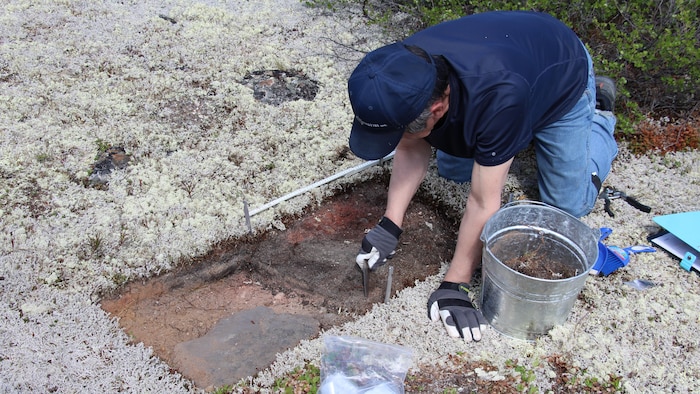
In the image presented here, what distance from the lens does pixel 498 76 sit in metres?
2.61

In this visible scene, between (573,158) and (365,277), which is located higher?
(573,158)

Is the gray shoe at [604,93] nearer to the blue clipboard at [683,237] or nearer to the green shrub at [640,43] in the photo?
the green shrub at [640,43]

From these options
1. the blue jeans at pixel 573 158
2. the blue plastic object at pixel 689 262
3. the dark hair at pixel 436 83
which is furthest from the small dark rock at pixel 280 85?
the blue plastic object at pixel 689 262

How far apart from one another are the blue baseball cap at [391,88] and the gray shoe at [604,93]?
7.01 ft

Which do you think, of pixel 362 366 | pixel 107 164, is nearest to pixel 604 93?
pixel 362 366

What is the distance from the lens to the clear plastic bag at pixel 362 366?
104 inches

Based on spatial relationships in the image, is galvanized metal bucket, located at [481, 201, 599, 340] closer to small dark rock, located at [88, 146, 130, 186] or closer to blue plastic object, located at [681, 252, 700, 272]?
blue plastic object, located at [681, 252, 700, 272]

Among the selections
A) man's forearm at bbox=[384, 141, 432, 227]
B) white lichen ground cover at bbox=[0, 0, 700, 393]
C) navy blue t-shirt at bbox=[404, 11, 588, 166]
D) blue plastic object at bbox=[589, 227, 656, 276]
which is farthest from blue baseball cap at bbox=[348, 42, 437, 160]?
blue plastic object at bbox=[589, 227, 656, 276]

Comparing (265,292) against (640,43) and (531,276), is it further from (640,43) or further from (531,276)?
(640,43)

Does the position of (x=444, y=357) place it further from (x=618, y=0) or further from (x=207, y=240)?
(x=618, y=0)

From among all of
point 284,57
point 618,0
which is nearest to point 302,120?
point 284,57

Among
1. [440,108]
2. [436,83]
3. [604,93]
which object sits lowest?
[604,93]

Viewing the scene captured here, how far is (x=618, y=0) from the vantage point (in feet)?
17.3

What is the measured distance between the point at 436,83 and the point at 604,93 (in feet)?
7.05
